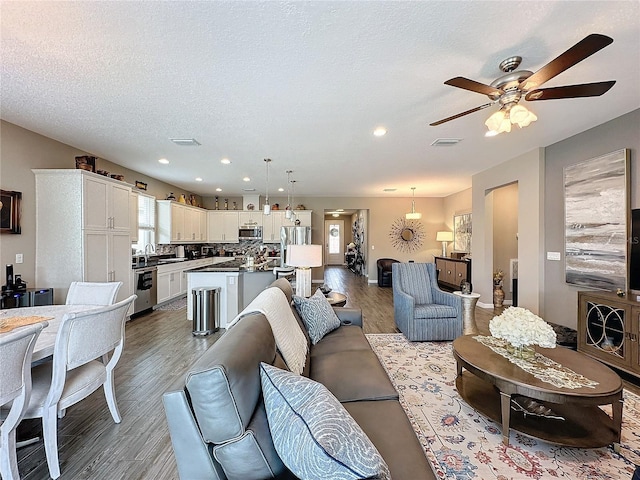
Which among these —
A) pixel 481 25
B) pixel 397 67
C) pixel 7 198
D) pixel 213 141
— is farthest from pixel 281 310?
pixel 7 198

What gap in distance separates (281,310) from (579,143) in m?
4.40

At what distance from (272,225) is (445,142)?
18.5ft

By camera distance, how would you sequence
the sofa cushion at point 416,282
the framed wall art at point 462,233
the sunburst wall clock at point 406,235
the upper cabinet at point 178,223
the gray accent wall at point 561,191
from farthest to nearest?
the sunburst wall clock at point 406,235
the framed wall art at point 462,233
the upper cabinet at point 178,223
the sofa cushion at point 416,282
the gray accent wall at point 561,191

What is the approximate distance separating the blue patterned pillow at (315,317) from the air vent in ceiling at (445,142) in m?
2.80

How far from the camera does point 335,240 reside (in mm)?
15141

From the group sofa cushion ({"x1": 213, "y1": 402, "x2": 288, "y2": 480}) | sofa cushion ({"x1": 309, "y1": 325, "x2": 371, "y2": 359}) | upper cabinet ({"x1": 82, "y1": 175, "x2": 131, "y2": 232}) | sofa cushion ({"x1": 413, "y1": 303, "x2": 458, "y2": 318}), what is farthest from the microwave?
sofa cushion ({"x1": 213, "y1": 402, "x2": 288, "y2": 480})

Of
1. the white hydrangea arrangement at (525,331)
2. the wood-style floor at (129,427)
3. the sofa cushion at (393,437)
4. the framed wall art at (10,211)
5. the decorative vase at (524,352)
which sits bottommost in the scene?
the wood-style floor at (129,427)

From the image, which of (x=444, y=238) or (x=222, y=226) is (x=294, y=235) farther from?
(x=444, y=238)

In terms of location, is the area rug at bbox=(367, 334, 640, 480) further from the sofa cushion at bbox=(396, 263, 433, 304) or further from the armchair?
the armchair

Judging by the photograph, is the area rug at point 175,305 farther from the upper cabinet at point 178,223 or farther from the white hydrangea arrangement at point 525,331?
the white hydrangea arrangement at point 525,331

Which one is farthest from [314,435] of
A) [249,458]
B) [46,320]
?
[46,320]

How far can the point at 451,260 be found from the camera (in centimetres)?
758

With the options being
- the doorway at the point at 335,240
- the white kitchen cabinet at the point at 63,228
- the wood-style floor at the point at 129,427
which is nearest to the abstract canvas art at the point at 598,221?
the wood-style floor at the point at 129,427

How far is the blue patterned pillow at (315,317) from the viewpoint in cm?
265
